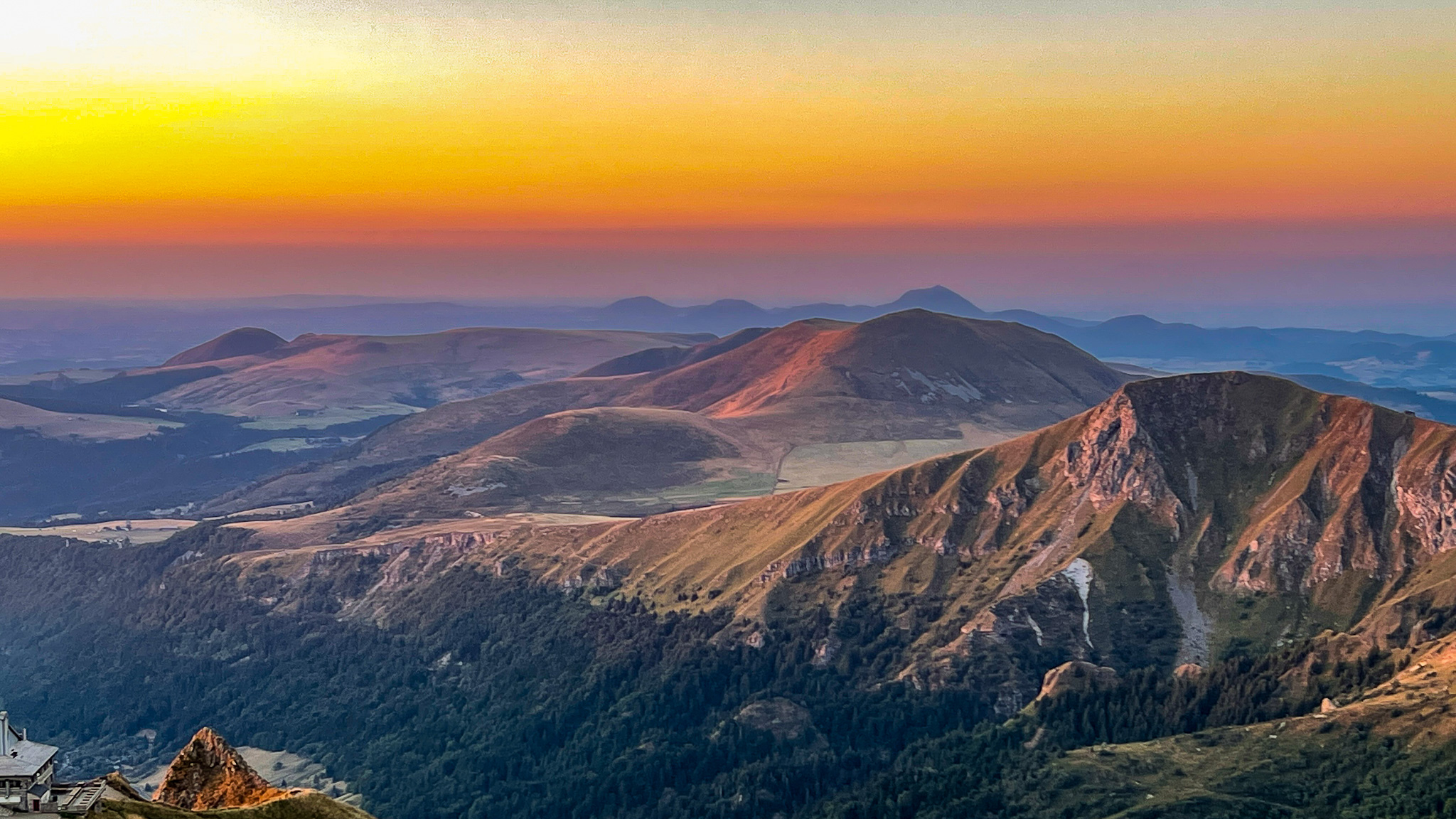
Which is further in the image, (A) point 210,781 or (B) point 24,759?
(A) point 210,781

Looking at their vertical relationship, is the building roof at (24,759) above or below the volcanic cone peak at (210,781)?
above

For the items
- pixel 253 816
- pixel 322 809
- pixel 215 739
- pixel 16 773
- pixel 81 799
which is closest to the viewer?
pixel 16 773

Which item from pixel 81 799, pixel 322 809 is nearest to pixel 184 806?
pixel 322 809

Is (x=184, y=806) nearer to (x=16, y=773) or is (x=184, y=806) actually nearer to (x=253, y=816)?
(x=253, y=816)

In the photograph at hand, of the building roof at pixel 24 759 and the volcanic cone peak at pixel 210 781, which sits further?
the volcanic cone peak at pixel 210 781
